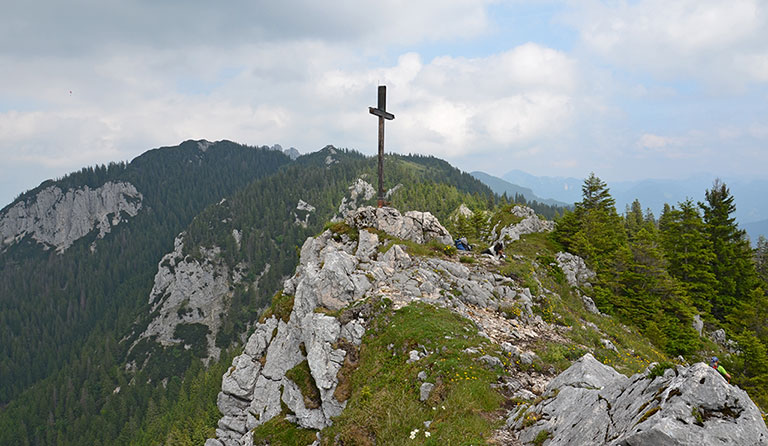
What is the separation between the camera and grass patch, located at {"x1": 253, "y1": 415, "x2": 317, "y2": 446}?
15.7m

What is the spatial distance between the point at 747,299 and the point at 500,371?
4004 centimetres

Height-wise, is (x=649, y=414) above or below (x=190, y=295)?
above

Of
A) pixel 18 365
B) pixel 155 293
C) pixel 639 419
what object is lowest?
pixel 18 365

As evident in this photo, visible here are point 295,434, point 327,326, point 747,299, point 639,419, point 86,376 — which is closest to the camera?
point 639,419

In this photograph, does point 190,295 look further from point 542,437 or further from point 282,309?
point 542,437

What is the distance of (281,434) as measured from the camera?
1653 cm

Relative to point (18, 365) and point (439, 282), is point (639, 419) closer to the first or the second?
point (439, 282)

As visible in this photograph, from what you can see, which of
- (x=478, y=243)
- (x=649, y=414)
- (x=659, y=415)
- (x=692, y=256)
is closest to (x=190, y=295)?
(x=478, y=243)

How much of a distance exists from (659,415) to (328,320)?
14.6 meters

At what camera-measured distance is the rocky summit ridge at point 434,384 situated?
6.38m

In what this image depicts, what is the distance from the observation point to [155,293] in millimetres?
188250

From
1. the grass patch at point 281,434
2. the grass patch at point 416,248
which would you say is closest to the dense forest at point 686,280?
the grass patch at point 416,248

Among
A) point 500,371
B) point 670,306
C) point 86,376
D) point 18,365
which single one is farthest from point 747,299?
point 18,365

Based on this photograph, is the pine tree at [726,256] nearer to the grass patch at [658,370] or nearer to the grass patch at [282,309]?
the grass patch at [658,370]
